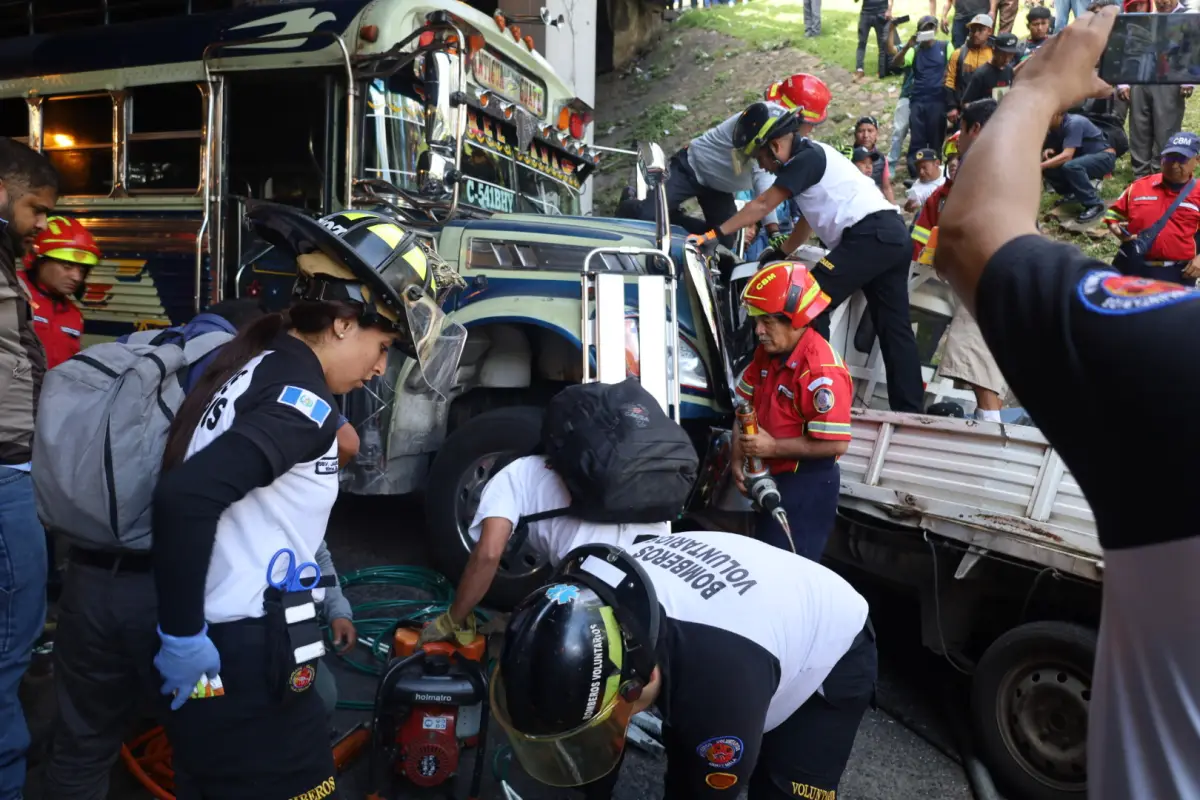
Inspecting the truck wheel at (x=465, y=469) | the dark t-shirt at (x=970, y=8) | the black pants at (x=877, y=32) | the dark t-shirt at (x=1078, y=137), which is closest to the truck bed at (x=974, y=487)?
the truck wheel at (x=465, y=469)

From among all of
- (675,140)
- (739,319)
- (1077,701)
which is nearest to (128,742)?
(1077,701)

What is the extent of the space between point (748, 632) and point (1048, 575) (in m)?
1.87

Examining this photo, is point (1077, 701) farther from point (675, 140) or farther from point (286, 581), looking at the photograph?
point (675, 140)

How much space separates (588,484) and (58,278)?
303cm

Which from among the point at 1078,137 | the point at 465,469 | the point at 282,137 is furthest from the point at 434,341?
the point at 1078,137

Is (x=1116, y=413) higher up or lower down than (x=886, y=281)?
lower down

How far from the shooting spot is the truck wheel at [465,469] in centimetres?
421

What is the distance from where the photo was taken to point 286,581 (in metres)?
1.74

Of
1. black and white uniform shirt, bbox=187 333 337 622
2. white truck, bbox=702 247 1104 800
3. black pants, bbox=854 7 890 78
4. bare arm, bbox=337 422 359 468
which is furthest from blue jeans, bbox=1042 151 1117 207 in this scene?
black and white uniform shirt, bbox=187 333 337 622

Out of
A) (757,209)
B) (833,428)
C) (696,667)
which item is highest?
(757,209)

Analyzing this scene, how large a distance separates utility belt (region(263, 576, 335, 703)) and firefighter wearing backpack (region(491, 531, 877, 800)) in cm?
41

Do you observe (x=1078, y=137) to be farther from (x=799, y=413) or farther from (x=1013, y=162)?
(x=1013, y=162)

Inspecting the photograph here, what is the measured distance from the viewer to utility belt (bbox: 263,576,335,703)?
1.70m

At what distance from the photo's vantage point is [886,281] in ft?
15.7
